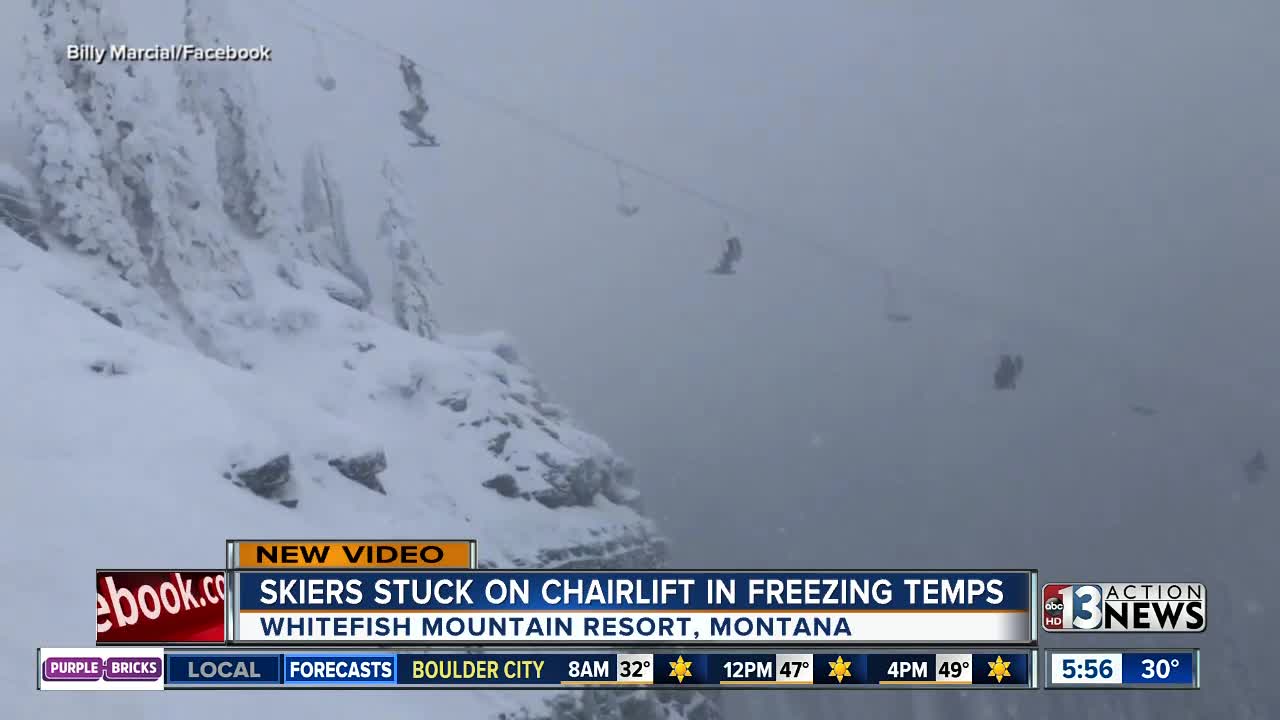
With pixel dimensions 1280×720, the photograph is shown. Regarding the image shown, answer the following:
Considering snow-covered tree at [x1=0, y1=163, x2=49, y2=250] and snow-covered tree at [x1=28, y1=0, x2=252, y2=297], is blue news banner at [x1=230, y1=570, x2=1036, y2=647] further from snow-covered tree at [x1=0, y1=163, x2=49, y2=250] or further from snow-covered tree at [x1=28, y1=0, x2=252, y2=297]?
snow-covered tree at [x1=28, y1=0, x2=252, y2=297]

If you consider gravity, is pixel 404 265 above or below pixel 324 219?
below

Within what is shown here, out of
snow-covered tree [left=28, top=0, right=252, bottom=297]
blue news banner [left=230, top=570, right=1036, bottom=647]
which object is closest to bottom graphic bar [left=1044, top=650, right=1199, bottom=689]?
blue news banner [left=230, top=570, right=1036, bottom=647]

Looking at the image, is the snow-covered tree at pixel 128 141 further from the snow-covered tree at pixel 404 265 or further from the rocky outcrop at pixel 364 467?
the snow-covered tree at pixel 404 265

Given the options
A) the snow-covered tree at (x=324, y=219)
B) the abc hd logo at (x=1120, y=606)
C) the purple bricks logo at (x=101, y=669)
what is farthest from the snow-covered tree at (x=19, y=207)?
the abc hd logo at (x=1120, y=606)

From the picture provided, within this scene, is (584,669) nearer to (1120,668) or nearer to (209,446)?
(1120,668)

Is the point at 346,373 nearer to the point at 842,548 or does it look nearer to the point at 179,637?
the point at 179,637

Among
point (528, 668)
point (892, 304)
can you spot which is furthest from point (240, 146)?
point (528, 668)
